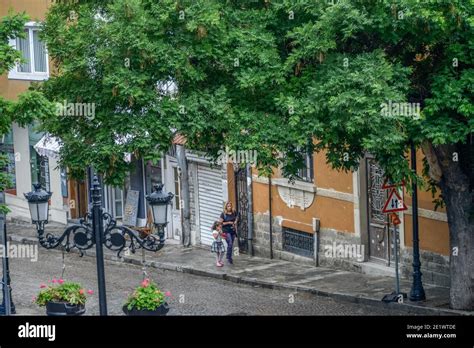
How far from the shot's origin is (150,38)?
23.0 m

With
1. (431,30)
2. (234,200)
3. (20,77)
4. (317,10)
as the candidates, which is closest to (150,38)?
(317,10)

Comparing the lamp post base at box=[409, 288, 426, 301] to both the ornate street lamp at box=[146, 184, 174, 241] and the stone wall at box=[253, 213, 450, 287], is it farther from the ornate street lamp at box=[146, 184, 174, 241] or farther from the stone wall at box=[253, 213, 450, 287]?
the ornate street lamp at box=[146, 184, 174, 241]

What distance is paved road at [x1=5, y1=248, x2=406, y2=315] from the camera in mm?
27531

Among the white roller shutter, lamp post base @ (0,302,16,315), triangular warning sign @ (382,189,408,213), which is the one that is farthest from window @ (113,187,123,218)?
triangular warning sign @ (382,189,408,213)

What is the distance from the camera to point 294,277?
30.9m

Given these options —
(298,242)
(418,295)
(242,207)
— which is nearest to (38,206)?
(418,295)

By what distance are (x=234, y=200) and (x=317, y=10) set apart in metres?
12.7

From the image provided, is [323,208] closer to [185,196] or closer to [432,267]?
[432,267]

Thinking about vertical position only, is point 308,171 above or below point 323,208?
above

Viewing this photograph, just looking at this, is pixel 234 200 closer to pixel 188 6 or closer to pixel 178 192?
pixel 178 192

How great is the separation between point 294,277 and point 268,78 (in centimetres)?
902

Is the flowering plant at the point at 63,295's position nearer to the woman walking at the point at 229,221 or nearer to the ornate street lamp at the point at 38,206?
the ornate street lamp at the point at 38,206

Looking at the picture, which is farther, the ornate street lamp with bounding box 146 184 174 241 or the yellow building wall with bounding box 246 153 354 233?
the yellow building wall with bounding box 246 153 354 233

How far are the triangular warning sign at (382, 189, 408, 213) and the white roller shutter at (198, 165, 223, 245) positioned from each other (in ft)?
29.1
